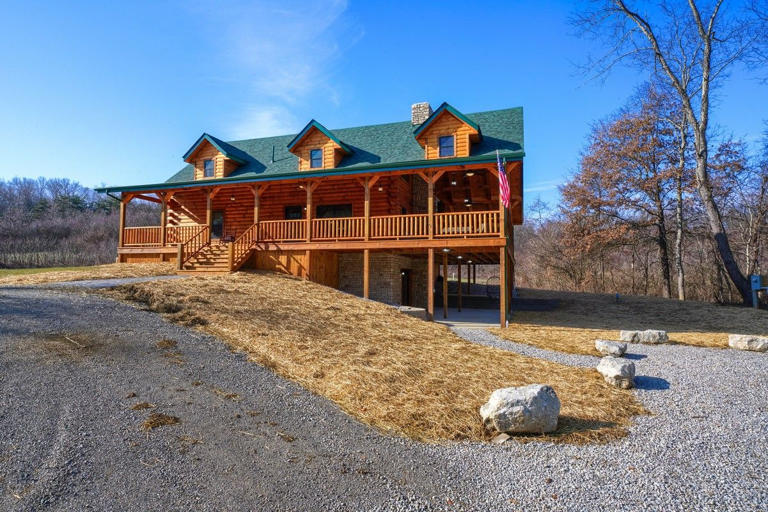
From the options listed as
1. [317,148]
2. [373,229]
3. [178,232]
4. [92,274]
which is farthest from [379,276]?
[92,274]

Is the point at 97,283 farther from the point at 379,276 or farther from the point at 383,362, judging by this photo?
the point at 379,276

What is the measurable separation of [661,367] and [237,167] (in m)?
18.9

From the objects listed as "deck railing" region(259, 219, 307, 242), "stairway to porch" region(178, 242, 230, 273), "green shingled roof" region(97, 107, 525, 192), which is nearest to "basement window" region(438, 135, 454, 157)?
"green shingled roof" region(97, 107, 525, 192)

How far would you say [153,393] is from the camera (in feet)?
16.3

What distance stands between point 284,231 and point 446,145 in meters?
7.23

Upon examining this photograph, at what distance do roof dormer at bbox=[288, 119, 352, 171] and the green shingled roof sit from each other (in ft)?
1.51

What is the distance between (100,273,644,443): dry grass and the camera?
5.03 metres

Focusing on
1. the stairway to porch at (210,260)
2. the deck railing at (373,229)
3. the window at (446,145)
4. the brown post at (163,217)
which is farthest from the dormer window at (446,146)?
the brown post at (163,217)

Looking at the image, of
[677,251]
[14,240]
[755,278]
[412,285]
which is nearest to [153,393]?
[412,285]

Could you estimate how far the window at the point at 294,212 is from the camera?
18.8m

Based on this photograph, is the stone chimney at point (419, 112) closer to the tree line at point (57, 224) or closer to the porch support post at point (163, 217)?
the porch support post at point (163, 217)

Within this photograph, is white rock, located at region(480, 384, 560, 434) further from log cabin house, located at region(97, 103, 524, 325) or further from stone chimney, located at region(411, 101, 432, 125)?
stone chimney, located at region(411, 101, 432, 125)

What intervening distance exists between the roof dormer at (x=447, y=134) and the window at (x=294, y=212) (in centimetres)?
624

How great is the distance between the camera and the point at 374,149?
18156 millimetres
